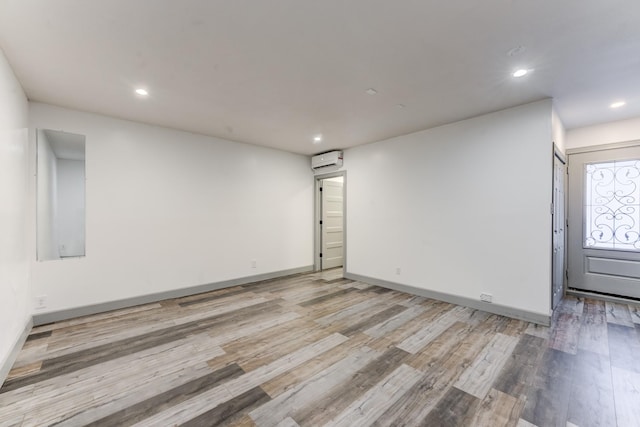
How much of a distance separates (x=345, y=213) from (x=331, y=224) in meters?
0.90

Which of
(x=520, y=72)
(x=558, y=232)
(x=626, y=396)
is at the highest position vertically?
(x=520, y=72)

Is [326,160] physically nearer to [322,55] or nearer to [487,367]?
[322,55]

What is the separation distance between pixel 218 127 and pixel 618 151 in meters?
5.92

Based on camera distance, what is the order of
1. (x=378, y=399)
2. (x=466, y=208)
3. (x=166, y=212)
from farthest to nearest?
(x=166, y=212)
(x=466, y=208)
(x=378, y=399)

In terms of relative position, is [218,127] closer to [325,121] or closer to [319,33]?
[325,121]

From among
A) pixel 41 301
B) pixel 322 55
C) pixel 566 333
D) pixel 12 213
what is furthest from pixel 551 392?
pixel 41 301

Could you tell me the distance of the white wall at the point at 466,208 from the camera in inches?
127

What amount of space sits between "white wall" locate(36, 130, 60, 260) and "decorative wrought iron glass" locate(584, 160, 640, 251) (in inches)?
296

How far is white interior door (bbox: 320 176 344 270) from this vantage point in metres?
6.24

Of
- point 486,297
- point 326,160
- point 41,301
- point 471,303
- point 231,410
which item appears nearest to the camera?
point 231,410

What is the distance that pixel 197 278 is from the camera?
441 cm

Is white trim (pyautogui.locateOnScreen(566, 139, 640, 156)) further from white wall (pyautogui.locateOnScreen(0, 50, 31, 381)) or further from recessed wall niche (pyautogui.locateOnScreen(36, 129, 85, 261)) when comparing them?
recessed wall niche (pyautogui.locateOnScreen(36, 129, 85, 261))

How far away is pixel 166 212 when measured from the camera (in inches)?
163

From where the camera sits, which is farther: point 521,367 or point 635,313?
point 635,313
